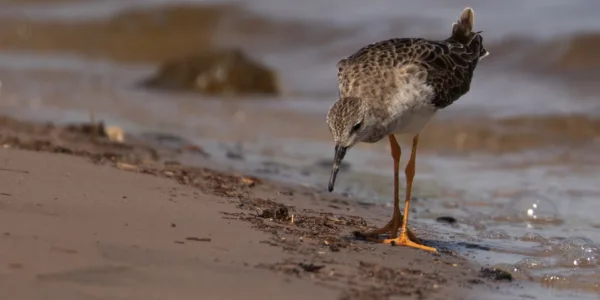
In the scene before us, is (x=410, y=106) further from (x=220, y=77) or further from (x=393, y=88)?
(x=220, y=77)

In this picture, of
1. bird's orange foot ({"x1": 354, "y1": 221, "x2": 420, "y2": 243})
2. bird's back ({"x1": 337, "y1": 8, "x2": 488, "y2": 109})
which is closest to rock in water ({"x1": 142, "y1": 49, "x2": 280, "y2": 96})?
bird's back ({"x1": 337, "y1": 8, "x2": 488, "y2": 109})

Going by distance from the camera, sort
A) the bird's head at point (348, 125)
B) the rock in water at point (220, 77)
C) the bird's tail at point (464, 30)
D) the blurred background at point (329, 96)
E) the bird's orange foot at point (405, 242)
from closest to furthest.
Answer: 1. the bird's head at point (348, 125)
2. the bird's orange foot at point (405, 242)
3. the bird's tail at point (464, 30)
4. the blurred background at point (329, 96)
5. the rock in water at point (220, 77)

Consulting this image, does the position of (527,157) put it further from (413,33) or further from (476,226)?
(413,33)

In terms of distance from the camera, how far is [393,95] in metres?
5.37

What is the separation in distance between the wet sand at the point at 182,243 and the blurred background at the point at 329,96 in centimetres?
88

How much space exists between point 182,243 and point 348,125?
3.78 ft

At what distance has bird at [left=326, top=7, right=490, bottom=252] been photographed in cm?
517

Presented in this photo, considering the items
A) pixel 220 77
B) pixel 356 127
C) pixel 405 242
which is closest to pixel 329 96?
pixel 220 77

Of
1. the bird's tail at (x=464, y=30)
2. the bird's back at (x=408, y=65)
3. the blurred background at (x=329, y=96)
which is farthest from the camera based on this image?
the blurred background at (x=329, y=96)

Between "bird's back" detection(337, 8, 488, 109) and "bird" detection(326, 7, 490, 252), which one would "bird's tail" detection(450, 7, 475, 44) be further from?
"bird" detection(326, 7, 490, 252)

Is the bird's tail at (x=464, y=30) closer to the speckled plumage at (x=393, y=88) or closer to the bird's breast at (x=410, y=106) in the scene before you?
the speckled plumage at (x=393, y=88)

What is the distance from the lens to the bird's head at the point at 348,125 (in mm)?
5113

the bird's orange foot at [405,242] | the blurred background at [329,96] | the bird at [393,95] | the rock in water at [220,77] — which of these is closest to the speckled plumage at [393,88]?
the bird at [393,95]

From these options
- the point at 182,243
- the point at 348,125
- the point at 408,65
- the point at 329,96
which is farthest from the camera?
the point at 329,96
